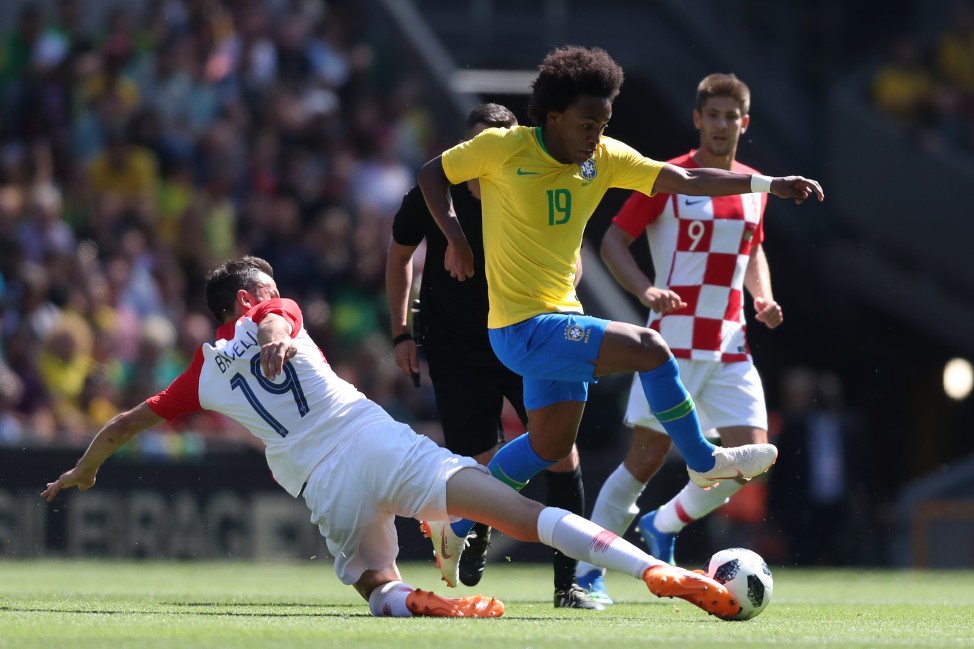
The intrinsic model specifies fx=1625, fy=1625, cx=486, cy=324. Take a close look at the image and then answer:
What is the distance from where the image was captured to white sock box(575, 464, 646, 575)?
789cm

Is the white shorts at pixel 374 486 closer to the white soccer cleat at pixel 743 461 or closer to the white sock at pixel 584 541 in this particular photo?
the white sock at pixel 584 541

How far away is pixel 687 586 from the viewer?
5660mm

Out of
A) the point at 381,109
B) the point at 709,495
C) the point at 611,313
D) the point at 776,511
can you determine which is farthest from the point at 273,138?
the point at 709,495

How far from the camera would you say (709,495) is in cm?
788

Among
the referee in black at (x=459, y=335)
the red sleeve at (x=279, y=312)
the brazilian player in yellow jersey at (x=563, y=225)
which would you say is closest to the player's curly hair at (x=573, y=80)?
the brazilian player in yellow jersey at (x=563, y=225)

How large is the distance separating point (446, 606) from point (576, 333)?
3.80 feet

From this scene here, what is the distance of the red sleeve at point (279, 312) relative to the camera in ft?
20.9

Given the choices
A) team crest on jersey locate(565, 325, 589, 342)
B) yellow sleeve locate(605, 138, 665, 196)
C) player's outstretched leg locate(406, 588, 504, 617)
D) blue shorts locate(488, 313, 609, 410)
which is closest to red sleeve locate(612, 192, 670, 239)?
yellow sleeve locate(605, 138, 665, 196)

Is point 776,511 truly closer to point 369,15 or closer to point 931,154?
point 931,154

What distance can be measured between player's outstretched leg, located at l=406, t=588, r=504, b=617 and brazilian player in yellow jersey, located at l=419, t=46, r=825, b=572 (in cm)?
86

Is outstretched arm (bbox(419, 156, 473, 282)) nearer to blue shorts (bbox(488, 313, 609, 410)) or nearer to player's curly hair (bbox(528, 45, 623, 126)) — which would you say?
blue shorts (bbox(488, 313, 609, 410))

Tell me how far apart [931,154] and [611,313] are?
17.2 ft

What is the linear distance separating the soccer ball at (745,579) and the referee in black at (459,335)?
1.31 m

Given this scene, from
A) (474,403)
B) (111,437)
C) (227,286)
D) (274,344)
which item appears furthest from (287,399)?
(474,403)
